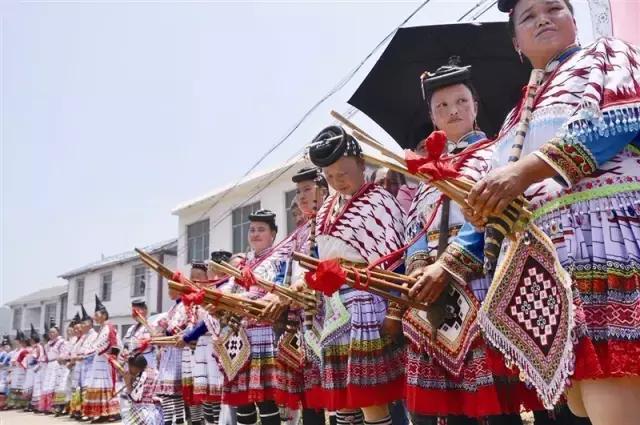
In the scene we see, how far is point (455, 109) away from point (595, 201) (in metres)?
1.38

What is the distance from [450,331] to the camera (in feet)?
8.83

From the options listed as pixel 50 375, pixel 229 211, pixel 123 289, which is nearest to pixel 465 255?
pixel 50 375

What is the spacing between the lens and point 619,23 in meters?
4.59

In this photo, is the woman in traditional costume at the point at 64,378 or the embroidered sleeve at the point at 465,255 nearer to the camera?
the embroidered sleeve at the point at 465,255

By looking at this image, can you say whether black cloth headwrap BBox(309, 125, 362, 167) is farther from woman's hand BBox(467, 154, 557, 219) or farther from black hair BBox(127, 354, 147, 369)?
black hair BBox(127, 354, 147, 369)

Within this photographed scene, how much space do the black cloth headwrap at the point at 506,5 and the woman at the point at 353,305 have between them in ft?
4.82

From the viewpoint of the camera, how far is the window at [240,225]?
62.4 feet

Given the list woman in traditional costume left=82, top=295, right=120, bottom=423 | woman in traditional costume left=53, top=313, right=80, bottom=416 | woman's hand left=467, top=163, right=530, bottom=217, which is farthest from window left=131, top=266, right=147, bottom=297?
woman's hand left=467, top=163, right=530, bottom=217

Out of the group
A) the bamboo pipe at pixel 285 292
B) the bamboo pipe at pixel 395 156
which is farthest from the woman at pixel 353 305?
the bamboo pipe at pixel 395 156

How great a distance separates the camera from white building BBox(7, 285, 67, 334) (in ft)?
123

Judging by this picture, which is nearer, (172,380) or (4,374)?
(172,380)

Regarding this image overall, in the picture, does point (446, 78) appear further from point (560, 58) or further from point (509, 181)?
point (509, 181)

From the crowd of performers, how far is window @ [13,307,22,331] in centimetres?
4385

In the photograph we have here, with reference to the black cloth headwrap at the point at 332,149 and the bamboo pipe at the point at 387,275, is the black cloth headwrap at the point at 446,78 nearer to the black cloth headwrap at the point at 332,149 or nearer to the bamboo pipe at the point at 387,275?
the black cloth headwrap at the point at 332,149
